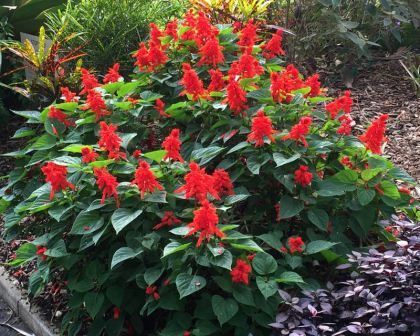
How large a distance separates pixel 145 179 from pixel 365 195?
946 millimetres

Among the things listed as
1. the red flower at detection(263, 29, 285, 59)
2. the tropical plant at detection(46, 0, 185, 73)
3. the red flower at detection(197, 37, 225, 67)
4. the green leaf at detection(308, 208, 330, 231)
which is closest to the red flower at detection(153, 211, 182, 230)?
the green leaf at detection(308, 208, 330, 231)

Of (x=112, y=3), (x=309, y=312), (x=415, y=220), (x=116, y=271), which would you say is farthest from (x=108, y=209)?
(x=112, y=3)

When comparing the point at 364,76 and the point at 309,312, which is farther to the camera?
the point at 364,76

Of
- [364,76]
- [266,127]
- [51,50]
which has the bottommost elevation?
[364,76]

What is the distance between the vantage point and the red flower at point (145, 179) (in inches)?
111

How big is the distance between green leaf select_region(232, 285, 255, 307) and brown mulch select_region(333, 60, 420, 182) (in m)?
1.73

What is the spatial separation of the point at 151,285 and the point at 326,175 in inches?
38.9

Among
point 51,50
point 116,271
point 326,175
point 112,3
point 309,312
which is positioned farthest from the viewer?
point 112,3

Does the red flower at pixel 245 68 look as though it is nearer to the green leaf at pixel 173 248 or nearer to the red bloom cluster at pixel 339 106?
the red bloom cluster at pixel 339 106

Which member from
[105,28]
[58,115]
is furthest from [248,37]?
[105,28]

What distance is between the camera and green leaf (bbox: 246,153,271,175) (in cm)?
303

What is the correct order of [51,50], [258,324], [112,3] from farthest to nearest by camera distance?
[112,3]
[51,50]
[258,324]

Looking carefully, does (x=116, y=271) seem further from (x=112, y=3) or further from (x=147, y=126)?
(x=112, y=3)

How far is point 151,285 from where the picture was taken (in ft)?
9.79
